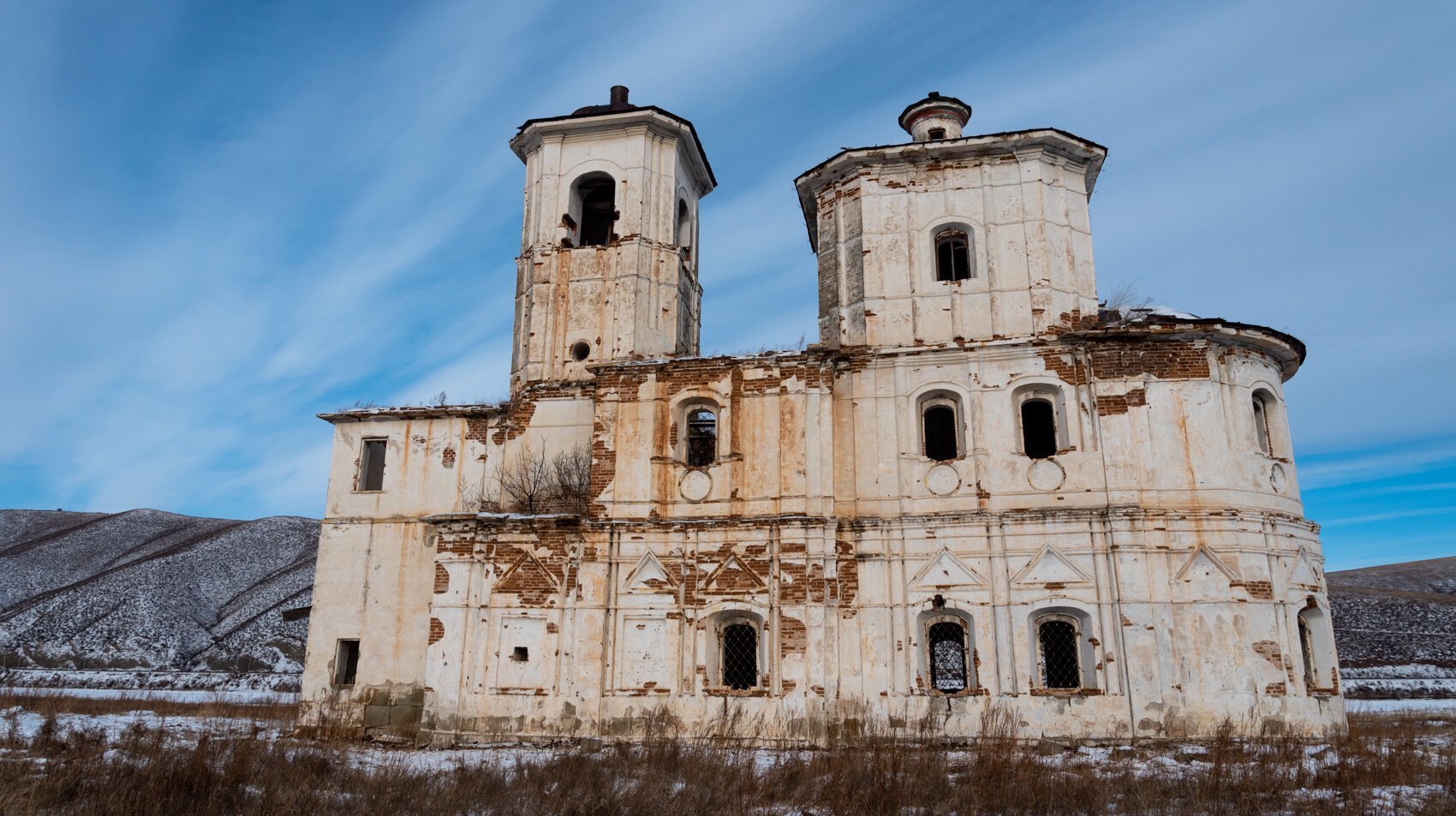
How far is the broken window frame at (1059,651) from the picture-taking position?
17.1 meters

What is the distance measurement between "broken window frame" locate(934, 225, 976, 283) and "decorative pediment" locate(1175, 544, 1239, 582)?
7109mm

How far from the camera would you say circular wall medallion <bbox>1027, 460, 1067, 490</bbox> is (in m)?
17.8

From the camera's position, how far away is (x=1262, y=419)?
18.7m

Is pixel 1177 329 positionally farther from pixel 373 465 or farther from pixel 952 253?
pixel 373 465

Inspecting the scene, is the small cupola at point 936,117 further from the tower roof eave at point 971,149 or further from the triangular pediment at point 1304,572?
the triangular pediment at point 1304,572

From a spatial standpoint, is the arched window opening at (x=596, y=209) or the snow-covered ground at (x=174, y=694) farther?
the snow-covered ground at (x=174, y=694)

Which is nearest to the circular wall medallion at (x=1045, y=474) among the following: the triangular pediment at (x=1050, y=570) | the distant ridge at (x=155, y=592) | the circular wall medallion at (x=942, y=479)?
the triangular pediment at (x=1050, y=570)

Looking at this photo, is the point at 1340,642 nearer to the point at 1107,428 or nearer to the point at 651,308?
the point at 1107,428

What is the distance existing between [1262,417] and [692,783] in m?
14.0

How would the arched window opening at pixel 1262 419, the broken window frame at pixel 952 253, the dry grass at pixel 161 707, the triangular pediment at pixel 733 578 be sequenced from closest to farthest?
the triangular pediment at pixel 733 578 → the arched window opening at pixel 1262 419 → the broken window frame at pixel 952 253 → the dry grass at pixel 161 707

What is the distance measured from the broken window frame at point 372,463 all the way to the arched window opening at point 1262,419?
61.6 ft

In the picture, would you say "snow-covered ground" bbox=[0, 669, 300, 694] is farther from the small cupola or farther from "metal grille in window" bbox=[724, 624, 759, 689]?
the small cupola

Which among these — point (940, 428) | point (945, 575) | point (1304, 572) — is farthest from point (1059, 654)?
point (940, 428)

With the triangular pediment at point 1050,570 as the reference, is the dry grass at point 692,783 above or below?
below
